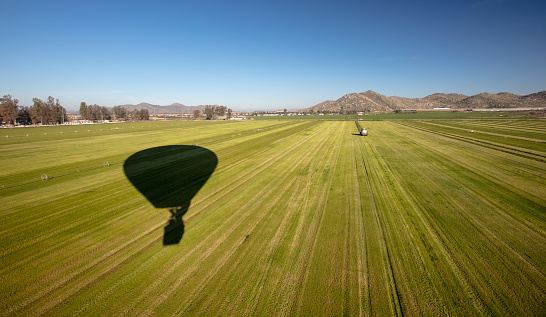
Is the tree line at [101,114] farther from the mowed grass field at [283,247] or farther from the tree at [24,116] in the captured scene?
the mowed grass field at [283,247]

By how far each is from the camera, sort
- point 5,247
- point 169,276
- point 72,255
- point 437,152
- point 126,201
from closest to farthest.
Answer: point 169,276, point 72,255, point 5,247, point 126,201, point 437,152

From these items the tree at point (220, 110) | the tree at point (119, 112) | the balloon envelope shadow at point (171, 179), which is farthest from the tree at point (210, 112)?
the balloon envelope shadow at point (171, 179)

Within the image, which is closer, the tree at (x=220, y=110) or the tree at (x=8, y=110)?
the tree at (x=8, y=110)

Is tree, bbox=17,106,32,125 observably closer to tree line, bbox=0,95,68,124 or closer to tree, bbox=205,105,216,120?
tree line, bbox=0,95,68,124

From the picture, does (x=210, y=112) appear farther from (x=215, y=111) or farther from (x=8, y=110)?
(x=8, y=110)

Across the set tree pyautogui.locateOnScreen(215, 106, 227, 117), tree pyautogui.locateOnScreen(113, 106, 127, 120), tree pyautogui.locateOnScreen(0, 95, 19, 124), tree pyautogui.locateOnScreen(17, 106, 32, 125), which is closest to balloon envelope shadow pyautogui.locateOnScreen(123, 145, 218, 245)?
tree pyautogui.locateOnScreen(0, 95, 19, 124)

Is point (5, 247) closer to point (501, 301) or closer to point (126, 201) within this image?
point (126, 201)

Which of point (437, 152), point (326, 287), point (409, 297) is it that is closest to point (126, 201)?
point (326, 287)
